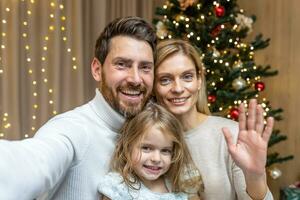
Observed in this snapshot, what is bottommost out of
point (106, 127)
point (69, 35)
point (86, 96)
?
point (86, 96)

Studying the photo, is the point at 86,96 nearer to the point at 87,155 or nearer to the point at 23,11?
the point at 23,11

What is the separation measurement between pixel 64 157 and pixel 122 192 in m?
0.36

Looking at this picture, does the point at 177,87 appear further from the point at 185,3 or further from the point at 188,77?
the point at 185,3

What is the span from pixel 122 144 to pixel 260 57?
3.27 meters

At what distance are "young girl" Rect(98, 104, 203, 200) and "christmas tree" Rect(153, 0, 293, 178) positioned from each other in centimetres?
163

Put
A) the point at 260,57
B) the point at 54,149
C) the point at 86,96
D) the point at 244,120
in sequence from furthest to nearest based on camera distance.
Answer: the point at 260,57
the point at 86,96
the point at 244,120
the point at 54,149

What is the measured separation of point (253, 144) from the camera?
154cm

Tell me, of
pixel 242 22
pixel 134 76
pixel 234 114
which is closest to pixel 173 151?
pixel 134 76

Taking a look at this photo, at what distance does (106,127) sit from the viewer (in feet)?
5.50

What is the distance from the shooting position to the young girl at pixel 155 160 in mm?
1711

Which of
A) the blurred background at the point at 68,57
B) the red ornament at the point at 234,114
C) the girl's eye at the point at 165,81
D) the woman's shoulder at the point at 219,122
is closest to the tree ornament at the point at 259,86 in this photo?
the red ornament at the point at 234,114

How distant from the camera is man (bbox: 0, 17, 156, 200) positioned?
1292 millimetres

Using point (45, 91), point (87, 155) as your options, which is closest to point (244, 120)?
point (87, 155)

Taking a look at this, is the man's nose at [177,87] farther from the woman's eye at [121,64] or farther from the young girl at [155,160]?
the woman's eye at [121,64]
